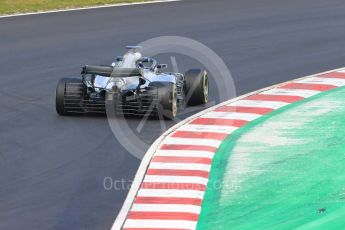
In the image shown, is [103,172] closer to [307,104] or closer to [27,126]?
[27,126]

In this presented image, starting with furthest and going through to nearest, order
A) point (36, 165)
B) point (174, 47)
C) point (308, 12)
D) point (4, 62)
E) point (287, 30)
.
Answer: point (308, 12) < point (287, 30) < point (174, 47) < point (4, 62) < point (36, 165)

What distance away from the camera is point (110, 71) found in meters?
16.5

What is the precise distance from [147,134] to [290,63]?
7.52m

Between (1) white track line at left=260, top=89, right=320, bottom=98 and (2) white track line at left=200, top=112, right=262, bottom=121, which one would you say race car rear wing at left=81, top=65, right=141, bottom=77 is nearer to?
(2) white track line at left=200, top=112, right=262, bottom=121

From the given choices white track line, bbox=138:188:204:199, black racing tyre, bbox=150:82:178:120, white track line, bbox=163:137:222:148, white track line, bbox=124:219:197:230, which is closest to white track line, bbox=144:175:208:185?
white track line, bbox=138:188:204:199

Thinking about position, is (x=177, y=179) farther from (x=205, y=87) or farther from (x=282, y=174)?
(x=205, y=87)

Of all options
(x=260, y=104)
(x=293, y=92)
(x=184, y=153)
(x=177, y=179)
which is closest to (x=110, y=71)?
(x=184, y=153)

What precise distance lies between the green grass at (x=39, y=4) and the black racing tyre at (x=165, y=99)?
42.3 feet

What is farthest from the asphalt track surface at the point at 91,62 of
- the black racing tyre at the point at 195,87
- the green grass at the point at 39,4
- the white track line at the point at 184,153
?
the black racing tyre at the point at 195,87

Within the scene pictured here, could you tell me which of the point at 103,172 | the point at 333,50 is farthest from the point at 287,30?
the point at 103,172

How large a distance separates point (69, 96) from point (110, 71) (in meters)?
0.86

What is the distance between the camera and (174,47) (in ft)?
79.0

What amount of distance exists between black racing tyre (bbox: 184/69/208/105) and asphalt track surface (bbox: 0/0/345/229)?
1.68 metres

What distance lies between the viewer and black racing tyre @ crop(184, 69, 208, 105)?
1784 cm
